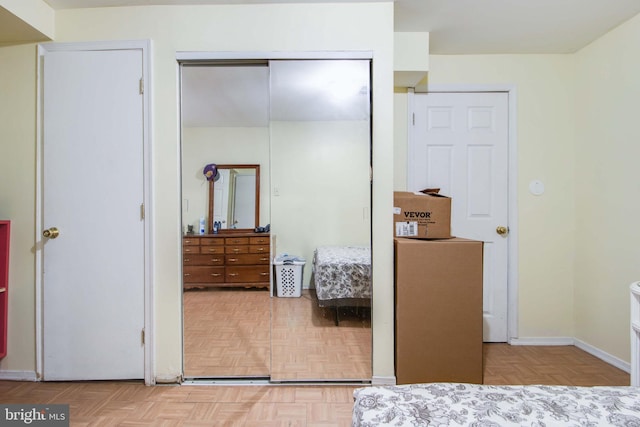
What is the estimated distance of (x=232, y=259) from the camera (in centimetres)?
274

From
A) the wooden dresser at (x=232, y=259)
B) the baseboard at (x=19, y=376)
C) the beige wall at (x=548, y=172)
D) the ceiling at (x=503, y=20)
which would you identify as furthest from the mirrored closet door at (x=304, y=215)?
the baseboard at (x=19, y=376)

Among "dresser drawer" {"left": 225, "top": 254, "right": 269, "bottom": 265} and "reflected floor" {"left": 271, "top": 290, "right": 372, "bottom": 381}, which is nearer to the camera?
"reflected floor" {"left": 271, "top": 290, "right": 372, "bottom": 381}

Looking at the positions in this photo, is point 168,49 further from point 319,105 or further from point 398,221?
point 398,221

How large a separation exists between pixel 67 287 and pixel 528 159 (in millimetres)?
3570

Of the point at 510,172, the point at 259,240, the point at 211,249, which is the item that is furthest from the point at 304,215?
the point at 510,172

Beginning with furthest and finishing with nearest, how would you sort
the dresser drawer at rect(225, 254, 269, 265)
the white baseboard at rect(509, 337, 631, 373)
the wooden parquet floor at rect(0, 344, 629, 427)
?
the dresser drawer at rect(225, 254, 269, 265) → the white baseboard at rect(509, 337, 631, 373) → the wooden parquet floor at rect(0, 344, 629, 427)

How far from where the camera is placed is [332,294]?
2.19 metres

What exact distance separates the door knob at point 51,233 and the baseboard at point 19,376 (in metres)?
0.89

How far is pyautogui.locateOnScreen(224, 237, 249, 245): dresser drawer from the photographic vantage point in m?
2.75

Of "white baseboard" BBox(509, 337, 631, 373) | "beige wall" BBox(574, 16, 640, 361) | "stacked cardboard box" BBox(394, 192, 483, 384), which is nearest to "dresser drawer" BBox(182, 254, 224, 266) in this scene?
"stacked cardboard box" BBox(394, 192, 483, 384)

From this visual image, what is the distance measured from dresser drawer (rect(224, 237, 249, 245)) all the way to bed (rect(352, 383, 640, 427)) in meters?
1.92

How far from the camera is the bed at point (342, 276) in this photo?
2.10 m

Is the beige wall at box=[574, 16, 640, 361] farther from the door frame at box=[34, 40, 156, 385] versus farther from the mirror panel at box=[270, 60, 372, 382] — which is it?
the door frame at box=[34, 40, 156, 385]

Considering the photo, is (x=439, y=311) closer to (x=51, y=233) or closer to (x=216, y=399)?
(x=216, y=399)
